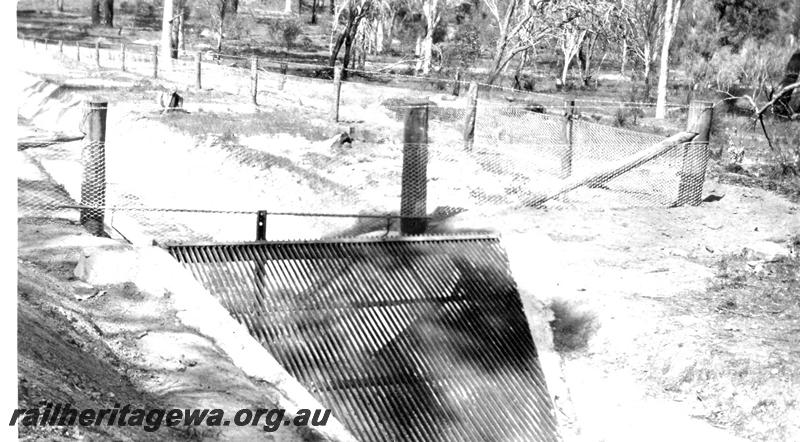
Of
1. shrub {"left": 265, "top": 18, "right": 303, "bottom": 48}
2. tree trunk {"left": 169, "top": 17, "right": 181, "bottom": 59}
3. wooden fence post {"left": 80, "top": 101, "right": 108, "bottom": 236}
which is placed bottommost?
wooden fence post {"left": 80, "top": 101, "right": 108, "bottom": 236}

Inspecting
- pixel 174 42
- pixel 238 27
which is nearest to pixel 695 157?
pixel 174 42

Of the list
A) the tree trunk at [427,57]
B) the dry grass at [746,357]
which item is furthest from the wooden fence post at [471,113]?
the tree trunk at [427,57]

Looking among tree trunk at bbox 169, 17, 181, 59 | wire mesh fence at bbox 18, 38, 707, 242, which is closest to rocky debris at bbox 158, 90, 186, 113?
wire mesh fence at bbox 18, 38, 707, 242

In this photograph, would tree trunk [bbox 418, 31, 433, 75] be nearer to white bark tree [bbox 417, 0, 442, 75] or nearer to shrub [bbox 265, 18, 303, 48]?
white bark tree [bbox 417, 0, 442, 75]

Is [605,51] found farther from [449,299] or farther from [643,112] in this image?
[449,299]

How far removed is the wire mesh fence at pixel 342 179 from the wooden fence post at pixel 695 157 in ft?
0.08

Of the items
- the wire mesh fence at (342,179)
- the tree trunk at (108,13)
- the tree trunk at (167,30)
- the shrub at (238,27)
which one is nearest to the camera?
the wire mesh fence at (342,179)

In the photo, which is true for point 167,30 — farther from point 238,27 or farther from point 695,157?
point 695,157

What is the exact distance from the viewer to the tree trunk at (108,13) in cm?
5369

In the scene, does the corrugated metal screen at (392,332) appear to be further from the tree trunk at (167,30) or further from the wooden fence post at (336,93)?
the tree trunk at (167,30)

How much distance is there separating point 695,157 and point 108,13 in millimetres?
47954

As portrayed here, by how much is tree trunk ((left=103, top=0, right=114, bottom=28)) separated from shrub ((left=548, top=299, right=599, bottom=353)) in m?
49.7

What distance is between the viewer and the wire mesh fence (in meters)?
11.3

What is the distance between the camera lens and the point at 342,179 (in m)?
13.3
